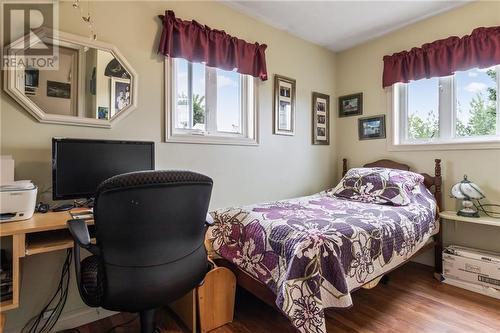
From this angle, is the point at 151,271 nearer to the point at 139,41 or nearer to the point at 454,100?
the point at 139,41

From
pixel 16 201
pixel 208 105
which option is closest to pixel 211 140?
pixel 208 105

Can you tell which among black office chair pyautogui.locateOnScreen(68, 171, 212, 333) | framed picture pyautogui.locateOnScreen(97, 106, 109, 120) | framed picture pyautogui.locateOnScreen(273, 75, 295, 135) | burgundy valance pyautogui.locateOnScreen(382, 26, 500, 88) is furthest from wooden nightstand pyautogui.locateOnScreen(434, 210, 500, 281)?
framed picture pyautogui.locateOnScreen(97, 106, 109, 120)

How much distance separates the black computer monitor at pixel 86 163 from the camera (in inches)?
65.6

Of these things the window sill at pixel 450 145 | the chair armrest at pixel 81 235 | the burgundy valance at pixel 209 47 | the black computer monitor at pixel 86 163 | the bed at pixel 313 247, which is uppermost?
the burgundy valance at pixel 209 47

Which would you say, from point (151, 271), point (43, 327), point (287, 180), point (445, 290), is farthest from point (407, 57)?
point (43, 327)

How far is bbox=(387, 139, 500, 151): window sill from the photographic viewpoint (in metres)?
2.51

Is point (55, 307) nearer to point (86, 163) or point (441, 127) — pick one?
point (86, 163)

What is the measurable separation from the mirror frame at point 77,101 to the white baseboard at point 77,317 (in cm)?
133

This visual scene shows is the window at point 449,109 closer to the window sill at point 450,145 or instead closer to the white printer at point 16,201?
the window sill at point 450,145

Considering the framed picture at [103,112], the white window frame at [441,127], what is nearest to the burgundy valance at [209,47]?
the framed picture at [103,112]

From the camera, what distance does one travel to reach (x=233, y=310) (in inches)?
75.5

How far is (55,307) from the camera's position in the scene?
6.01ft

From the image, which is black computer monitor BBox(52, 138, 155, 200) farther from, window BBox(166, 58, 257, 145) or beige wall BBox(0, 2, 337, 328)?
window BBox(166, 58, 257, 145)

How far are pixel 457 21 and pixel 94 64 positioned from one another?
338cm
